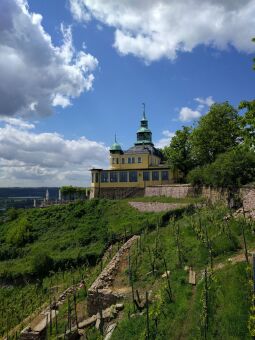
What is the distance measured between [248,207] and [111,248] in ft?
40.2

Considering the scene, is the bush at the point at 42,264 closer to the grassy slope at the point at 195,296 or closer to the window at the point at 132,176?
the grassy slope at the point at 195,296

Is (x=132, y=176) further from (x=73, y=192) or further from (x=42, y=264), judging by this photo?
(x=42, y=264)

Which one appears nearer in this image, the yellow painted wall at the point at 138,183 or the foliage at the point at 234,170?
the foliage at the point at 234,170

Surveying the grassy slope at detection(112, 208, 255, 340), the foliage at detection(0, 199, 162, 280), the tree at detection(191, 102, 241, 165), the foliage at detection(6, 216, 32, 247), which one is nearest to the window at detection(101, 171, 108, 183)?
the foliage at detection(0, 199, 162, 280)

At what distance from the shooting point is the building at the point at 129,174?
53.1 meters

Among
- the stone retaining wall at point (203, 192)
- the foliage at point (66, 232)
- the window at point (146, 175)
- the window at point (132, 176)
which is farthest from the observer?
the window at point (132, 176)

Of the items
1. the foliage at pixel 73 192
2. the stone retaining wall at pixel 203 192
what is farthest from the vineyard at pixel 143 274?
the foliage at pixel 73 192

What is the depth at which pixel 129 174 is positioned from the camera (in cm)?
5456

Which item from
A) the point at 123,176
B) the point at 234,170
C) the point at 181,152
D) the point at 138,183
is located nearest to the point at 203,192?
the point at 234,170

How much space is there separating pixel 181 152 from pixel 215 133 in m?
7.15

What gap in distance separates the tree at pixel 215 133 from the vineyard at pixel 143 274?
38.0ft

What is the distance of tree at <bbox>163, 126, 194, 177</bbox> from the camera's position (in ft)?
170

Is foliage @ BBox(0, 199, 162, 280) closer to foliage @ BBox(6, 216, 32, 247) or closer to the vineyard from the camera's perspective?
foliage @ BBox(6, 216, 32, 247)

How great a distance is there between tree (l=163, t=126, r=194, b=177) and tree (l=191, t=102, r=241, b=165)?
3.59 m
